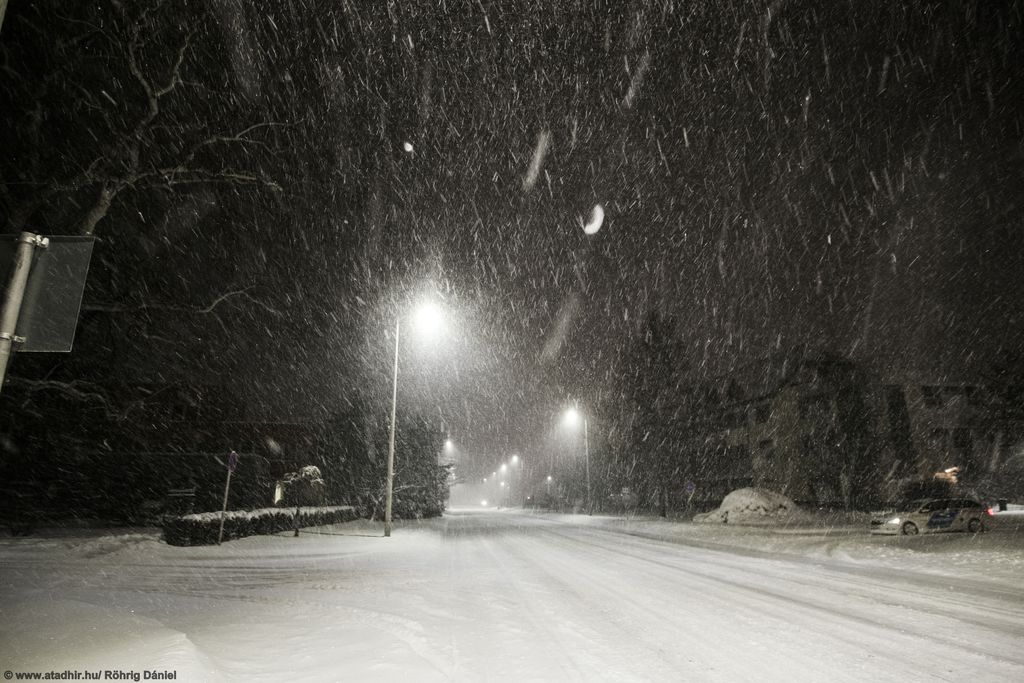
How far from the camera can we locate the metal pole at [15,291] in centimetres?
293

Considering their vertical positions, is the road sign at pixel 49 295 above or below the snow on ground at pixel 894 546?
above

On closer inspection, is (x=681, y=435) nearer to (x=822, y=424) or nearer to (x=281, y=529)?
(x=822, y=424)

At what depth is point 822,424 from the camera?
36.8 m

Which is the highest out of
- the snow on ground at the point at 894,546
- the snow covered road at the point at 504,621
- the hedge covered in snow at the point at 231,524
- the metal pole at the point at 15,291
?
the metal pole at the point at 15,291

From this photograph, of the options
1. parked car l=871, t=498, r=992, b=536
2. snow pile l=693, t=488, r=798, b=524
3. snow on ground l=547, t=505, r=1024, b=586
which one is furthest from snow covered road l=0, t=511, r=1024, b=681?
snow pile l=693, t=488, r=798, b=524

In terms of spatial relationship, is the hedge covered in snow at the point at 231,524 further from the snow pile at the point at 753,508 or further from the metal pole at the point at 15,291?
the snow pile at the point at 753,508

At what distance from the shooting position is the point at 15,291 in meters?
3.02

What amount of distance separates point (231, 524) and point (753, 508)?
25065 mm

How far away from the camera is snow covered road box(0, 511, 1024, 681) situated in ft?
15.3

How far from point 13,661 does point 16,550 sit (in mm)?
12581

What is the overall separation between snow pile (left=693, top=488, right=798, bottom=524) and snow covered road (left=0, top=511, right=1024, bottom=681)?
16886 millimetres

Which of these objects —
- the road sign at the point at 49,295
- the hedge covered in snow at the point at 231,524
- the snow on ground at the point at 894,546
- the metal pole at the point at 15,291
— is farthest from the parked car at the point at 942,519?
the metal pole at the point at 15,291

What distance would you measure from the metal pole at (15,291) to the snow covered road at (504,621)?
2.92 meters

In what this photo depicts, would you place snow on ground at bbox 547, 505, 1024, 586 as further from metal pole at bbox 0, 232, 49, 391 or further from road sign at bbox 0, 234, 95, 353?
metal pole at bbox 0, 232, 49, 391
